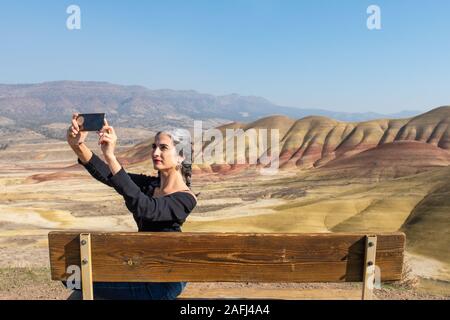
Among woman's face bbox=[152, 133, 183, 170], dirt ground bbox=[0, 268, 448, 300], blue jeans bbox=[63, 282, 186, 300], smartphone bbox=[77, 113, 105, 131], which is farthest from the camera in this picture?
dirt ground bbox=[0, 268, 448, 300]

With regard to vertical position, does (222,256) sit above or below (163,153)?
below

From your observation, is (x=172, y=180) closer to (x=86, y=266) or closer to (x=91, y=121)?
(x=91, y=121)

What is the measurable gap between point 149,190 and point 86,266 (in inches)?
45.3

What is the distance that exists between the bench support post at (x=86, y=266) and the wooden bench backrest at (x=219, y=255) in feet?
0.12

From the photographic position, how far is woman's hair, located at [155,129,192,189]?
397cm

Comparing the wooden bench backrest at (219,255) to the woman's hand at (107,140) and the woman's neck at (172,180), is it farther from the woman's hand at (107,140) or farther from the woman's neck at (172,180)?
the woman's neck at (172,180)

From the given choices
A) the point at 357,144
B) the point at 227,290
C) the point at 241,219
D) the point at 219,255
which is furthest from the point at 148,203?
the point at 357,144

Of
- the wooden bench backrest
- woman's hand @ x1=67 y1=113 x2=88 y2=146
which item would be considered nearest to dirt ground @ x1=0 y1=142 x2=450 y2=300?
the wooden bench backrest

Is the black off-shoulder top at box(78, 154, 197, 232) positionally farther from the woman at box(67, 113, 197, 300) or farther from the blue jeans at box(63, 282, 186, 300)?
the blue jeans at box(63, 282, 186, 300)

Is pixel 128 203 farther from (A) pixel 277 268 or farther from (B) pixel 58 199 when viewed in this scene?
(B) pixel 58 199

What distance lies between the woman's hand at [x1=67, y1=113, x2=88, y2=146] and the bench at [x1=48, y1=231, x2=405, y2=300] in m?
0.81

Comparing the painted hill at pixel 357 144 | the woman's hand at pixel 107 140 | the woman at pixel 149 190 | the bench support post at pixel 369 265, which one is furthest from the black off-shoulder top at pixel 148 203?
the painted hill at pixel 357 144

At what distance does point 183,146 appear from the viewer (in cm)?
406

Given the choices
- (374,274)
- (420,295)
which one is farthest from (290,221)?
(374,274)
